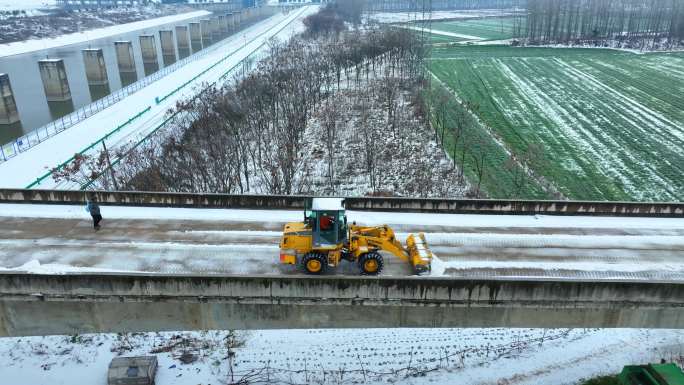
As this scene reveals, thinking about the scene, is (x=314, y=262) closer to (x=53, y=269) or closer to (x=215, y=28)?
(x=53, y=269)

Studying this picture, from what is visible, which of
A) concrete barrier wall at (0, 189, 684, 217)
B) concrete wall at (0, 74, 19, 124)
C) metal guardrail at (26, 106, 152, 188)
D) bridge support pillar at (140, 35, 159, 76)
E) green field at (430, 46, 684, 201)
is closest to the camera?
concrete barrier wall at (0, 189, 684, 217)

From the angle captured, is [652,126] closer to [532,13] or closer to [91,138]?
[91,138]

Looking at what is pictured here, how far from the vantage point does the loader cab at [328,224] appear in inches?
622

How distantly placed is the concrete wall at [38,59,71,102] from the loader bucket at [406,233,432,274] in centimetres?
6424

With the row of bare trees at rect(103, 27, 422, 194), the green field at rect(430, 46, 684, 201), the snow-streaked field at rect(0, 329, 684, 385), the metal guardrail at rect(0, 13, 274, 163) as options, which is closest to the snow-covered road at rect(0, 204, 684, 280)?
the snow-streaked field at rect(0, 329, 684, 385)

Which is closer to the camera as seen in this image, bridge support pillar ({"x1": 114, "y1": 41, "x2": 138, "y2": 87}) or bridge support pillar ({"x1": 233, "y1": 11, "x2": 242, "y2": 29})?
bridge support pillar ({"x1": 114, "y1": 41, "x2": 138, "y2": 87})

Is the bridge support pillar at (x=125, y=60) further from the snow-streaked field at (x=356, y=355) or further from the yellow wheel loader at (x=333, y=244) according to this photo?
the yellow wheel loader at (x=333, y=244)

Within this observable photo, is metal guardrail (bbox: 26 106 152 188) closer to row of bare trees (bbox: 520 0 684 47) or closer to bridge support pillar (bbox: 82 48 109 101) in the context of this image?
bridge support pillar (bbox: 82 48 109 101)

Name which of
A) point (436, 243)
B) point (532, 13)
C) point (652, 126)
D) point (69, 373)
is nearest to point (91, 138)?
point (69, 373)

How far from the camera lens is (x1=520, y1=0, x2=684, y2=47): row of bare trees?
9707 cm

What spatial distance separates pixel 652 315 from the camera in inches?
601

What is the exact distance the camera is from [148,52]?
99.8m

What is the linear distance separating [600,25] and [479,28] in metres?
33.1

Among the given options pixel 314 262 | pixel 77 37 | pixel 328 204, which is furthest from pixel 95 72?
pixel 314 262
